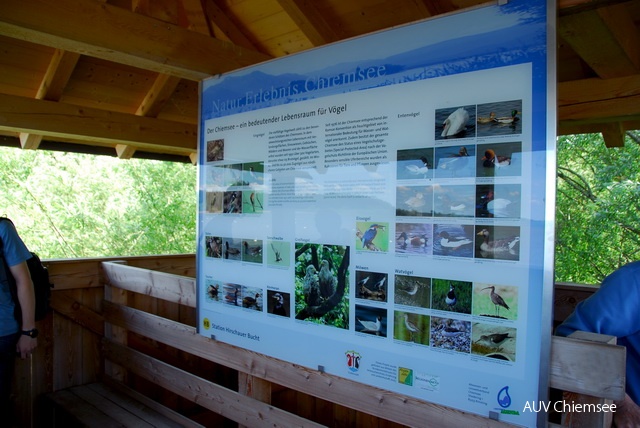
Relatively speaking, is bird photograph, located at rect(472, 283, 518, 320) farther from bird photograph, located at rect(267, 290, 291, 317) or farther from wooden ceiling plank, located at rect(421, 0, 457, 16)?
wooden ceiling plank, located at rect(421, 0, 457, 16)

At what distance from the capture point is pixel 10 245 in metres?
2.73

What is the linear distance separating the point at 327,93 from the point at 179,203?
14.7 metres

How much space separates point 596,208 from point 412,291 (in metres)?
11.6

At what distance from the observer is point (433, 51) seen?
5.74 ft

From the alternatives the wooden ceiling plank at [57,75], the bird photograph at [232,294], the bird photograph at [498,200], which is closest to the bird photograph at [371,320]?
the bird photograph at [498,200]

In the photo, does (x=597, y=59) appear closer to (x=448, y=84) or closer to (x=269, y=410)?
(x=448, y=84)

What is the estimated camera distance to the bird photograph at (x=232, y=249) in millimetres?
2471

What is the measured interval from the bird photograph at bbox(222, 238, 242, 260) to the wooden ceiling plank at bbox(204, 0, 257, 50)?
82.5 inches

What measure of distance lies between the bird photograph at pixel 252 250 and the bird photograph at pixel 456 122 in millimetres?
1107

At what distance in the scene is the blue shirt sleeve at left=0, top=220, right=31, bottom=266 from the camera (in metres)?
2.72

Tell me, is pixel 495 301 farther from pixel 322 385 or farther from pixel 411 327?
pixel 322 385

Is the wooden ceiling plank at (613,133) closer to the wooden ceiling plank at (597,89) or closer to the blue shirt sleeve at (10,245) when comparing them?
the wooden ceiling plank at (597,89)

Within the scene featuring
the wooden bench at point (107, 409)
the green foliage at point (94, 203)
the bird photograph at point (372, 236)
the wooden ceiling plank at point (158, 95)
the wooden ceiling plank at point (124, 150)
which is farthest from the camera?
the green foliage at point (94, 203)

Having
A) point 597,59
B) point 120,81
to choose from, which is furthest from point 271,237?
point 120,81
